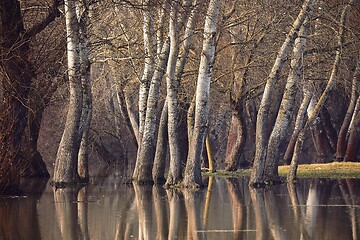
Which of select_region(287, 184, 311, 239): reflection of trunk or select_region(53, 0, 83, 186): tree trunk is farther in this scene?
select_region(53, 0, 83, 186): tree trunk

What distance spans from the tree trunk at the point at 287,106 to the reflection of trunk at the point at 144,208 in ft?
13.0

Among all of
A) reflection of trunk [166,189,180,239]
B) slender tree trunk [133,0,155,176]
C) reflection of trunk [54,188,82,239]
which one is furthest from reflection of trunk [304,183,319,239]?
slender tree trunk [133,0,155,176]

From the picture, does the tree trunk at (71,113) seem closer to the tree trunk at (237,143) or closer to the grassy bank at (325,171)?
the grassy bank at (325,171)

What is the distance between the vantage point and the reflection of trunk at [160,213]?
1599 centimetres

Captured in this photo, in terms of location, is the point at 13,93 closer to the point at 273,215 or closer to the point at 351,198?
the point at 273,215

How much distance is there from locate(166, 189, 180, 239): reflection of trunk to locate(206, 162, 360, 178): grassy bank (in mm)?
10978

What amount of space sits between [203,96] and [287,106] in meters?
3.59

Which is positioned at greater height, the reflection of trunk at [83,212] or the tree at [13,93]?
the tree at [13,93]

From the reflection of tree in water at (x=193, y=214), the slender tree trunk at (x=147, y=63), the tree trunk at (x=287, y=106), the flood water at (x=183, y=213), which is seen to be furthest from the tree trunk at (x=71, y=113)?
the tree trunk at (x=287, y=106)

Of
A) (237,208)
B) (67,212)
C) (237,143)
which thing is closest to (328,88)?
(237,143)

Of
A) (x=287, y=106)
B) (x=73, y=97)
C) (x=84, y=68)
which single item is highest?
(x=84, y=68)

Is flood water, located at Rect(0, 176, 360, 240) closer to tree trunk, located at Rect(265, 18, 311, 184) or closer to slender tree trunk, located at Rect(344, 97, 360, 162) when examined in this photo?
tree trunk, located at Rect(265, 18, 311, 184)

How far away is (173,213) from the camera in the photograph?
20.1 metres

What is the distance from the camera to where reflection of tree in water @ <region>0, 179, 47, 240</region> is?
15.6 m
